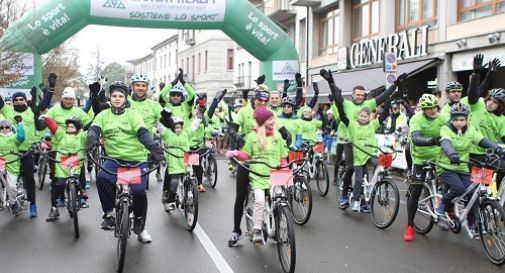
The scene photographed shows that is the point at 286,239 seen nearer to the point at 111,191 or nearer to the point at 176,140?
the point at 111,191

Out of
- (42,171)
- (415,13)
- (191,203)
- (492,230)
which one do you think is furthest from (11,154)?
(415,13)

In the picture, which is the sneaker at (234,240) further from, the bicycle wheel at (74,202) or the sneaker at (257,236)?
the bicycle wheel at (74,202)

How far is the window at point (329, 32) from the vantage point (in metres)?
27.5

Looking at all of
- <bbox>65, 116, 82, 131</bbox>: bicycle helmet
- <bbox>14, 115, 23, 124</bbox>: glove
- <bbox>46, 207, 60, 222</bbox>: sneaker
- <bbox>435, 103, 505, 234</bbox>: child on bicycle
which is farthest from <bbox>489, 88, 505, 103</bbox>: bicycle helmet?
<bbox>14, 115, 23, 124</bbox>: glove

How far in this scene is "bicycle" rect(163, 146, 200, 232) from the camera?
308 inches

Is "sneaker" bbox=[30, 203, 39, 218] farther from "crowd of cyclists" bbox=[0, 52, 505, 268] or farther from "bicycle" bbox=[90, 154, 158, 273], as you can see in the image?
"bicycle" bbox=[90, 154, 158, 273]

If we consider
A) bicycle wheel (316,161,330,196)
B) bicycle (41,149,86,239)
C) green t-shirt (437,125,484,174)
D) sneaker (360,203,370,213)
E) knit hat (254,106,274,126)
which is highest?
knit hat (254,106,274,126)

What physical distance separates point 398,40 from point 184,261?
16.2 metres

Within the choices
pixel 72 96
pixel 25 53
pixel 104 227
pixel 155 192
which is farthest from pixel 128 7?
pixel 104 227

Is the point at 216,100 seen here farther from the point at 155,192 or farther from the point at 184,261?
the point at 184,261

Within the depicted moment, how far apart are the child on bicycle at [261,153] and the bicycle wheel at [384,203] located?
2146 millimetres

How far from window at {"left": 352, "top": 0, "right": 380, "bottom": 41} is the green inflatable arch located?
4.91 meters

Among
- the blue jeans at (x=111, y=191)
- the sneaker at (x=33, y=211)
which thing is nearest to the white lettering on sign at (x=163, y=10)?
the sneaker at (x=33, y=211)

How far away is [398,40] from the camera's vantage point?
2064 centimetres
